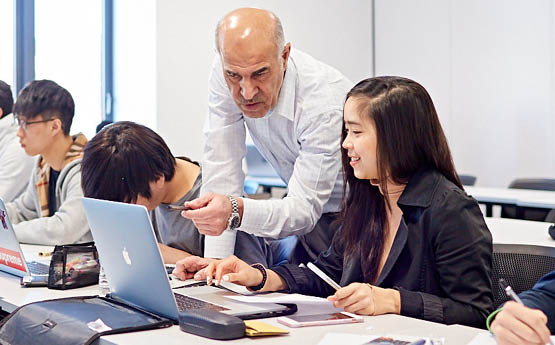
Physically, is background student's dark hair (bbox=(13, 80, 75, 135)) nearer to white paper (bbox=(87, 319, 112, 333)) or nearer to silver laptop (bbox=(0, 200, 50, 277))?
silver laptop (bbox=(0, 200, 50, 277))

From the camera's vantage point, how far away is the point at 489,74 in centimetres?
599

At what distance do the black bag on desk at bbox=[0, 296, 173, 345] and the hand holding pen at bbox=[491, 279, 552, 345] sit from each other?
0.70 meters

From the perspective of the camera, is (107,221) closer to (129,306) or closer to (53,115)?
(129,306)

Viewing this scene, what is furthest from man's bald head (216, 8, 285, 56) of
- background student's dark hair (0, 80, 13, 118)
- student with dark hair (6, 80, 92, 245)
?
background student's dark hair (0, 80, 13, 118)

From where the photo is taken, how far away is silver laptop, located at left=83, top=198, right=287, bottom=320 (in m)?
1.60

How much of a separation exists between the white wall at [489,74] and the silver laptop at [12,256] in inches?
171

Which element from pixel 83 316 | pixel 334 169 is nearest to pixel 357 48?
pixel 334 169

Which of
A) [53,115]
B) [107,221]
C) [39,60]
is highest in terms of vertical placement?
[39,60]

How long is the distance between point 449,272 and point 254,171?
3.81m

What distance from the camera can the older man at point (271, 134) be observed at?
2.17 meters

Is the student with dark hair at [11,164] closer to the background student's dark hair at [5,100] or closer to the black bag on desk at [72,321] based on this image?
the background student's dark hair at [5,100]

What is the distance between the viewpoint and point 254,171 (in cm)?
555

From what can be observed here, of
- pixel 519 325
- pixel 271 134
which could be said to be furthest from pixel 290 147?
pixel 519 325

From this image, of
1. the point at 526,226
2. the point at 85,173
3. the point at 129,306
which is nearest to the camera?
the point at 129,306
